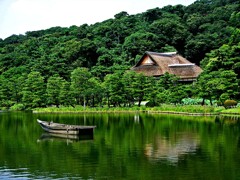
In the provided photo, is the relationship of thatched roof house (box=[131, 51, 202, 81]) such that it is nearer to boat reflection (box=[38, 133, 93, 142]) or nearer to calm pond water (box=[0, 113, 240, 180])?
calm pond water (box=[0, 113, 240, 180])

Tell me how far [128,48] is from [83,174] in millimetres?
53832

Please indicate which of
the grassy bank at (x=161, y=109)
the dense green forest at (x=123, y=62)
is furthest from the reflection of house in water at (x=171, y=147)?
the dense green forest at (x=123, y=62)

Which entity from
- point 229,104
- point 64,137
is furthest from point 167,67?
point 64,137

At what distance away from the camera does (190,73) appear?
51.0 m

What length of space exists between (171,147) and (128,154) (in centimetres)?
258

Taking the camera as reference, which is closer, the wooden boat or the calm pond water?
the calm pond water

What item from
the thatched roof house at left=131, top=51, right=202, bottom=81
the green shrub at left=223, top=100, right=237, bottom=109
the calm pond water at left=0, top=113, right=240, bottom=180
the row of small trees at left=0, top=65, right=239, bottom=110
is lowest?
the calm pond water at left=0, top=113, right=240, bottom=180

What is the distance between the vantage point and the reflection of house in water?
16.2 metres

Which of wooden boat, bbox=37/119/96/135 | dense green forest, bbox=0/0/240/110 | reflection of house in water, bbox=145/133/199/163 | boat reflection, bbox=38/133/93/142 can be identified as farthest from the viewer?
dense green forest, bbox=0/0/240/110

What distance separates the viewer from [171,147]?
60.0 feet

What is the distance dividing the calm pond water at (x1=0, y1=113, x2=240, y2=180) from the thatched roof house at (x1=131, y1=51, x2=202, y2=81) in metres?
25.0

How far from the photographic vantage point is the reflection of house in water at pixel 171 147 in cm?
1616

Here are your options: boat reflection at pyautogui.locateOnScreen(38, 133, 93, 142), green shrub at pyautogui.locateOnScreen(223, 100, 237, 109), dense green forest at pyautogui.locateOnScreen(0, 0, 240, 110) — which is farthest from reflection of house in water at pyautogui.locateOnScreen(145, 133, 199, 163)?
dense green forest at pyautogui.locateOnScreen(0, 0, 240, 110)

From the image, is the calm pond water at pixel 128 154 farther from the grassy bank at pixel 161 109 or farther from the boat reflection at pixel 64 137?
the grassy bank at pixel 161 109
